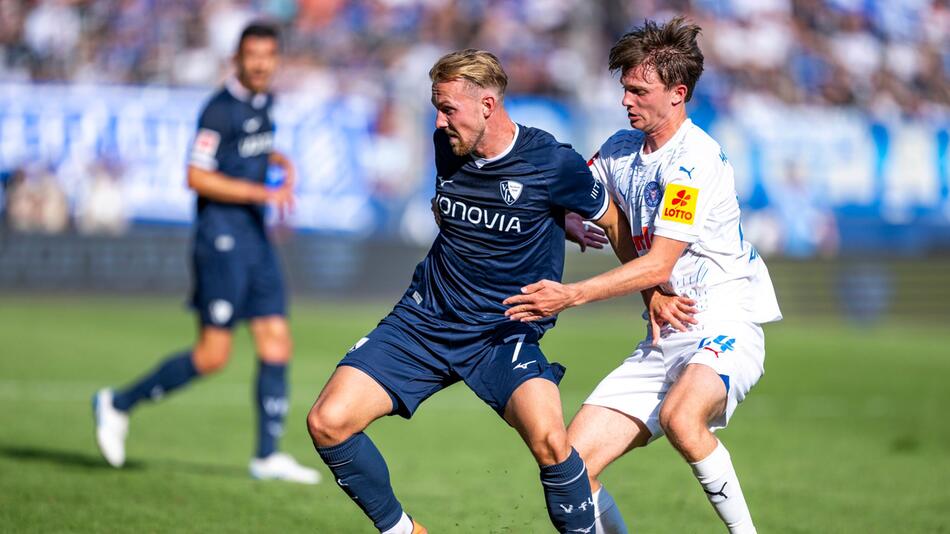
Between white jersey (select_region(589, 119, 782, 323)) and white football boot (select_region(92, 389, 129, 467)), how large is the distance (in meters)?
4.12

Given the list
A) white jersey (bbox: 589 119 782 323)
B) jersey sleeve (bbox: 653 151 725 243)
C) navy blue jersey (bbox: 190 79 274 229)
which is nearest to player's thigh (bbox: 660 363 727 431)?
white jersey (bbox: 589 119 782 323)

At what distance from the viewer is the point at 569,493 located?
210 inches

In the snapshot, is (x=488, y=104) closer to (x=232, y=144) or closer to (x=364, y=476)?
(x=364, y=476)

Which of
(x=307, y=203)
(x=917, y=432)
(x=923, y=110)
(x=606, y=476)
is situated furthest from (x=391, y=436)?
(x=923, y=110)

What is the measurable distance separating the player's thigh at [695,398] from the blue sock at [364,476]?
1.30 metres

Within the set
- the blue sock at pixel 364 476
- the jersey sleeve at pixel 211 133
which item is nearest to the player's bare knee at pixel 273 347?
the jersey sleeve at pixel 211 133

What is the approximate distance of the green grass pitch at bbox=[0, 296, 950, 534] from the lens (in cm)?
705

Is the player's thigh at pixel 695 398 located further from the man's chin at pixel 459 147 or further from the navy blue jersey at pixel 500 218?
the man's chin at pixel 459 147

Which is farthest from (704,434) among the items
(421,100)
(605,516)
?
(421,100)

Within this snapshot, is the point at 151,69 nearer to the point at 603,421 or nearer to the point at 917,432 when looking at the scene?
the point at 917,432

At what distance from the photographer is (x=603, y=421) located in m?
5.83

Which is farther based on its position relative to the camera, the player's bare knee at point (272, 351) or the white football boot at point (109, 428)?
the player's bare knee at point (272, 351)

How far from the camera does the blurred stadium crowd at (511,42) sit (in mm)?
22672

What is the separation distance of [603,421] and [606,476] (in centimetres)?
298
